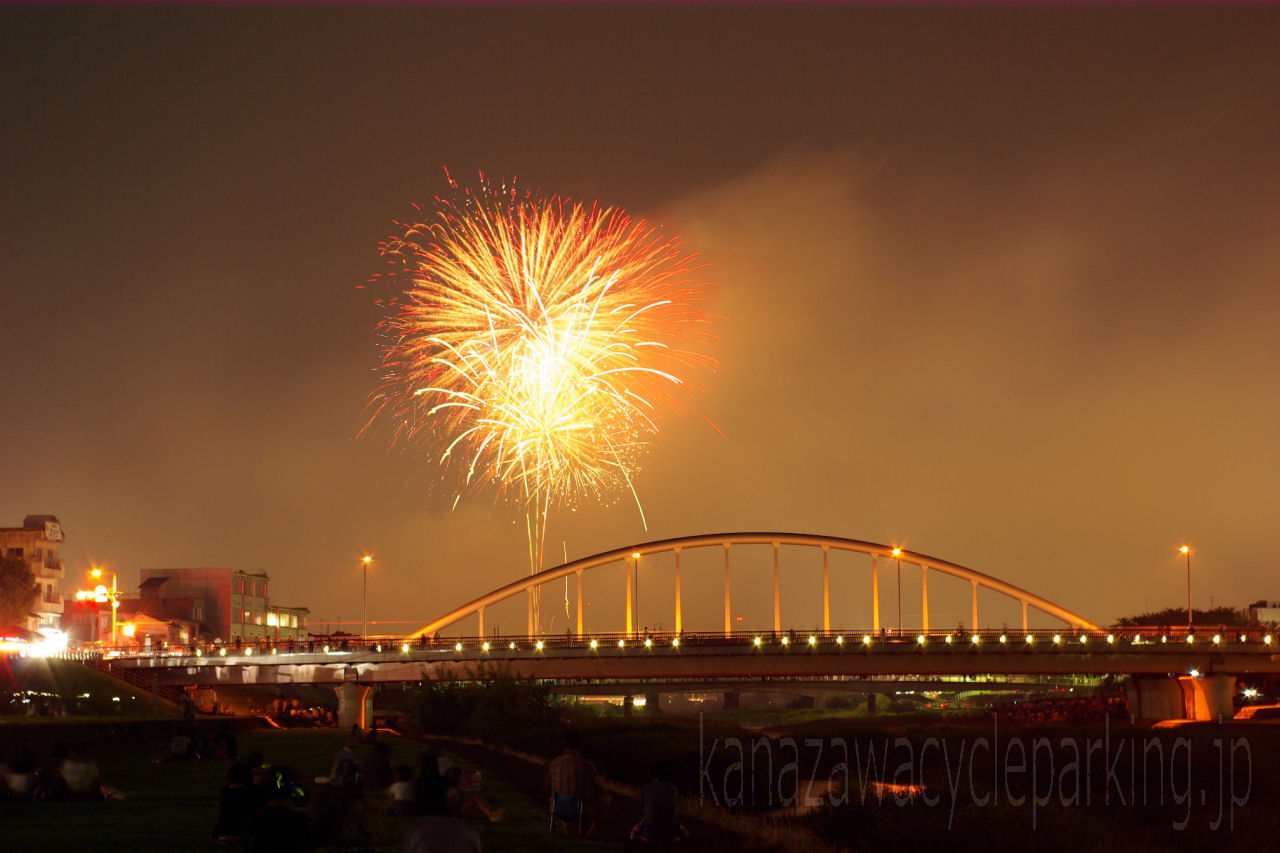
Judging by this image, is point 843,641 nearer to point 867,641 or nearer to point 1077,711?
point 867,641

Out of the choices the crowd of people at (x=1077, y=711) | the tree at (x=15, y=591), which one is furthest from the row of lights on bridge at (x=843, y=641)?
the tree at (x=15, y=591)

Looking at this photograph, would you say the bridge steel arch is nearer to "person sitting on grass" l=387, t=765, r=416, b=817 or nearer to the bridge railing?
the bridge railing

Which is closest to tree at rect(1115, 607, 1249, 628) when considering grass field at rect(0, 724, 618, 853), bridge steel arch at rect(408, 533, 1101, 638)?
bridge steel arch at rect(408, 533, 1101, 638)

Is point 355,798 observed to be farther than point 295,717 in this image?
No

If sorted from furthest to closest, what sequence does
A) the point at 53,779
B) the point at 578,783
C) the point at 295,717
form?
the point at 295,717
the point at 53,779
the point at 578,783

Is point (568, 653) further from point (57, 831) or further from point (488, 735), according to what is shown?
point (57, 831)

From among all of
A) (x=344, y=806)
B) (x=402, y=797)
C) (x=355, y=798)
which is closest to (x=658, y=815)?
(x=402, y=797)
